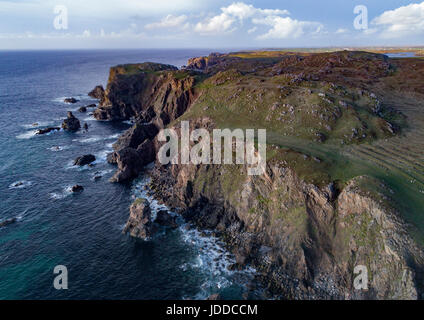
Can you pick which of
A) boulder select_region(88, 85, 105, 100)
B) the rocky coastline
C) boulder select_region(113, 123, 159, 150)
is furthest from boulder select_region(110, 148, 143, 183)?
boulder select_region(88, 85, 105, 100)

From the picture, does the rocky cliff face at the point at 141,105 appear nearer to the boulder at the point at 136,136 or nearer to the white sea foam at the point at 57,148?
the boulder at the point at 136,136

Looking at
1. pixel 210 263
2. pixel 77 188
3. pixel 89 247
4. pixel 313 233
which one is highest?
pixel 77 188

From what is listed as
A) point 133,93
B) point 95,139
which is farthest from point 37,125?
point 133,93

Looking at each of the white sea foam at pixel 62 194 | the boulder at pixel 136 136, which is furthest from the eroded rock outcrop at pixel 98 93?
the white sea foam at pixel 62 194

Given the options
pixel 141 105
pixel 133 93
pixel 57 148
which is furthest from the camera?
pixel 133 93

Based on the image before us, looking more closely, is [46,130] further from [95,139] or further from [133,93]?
[133,93]
